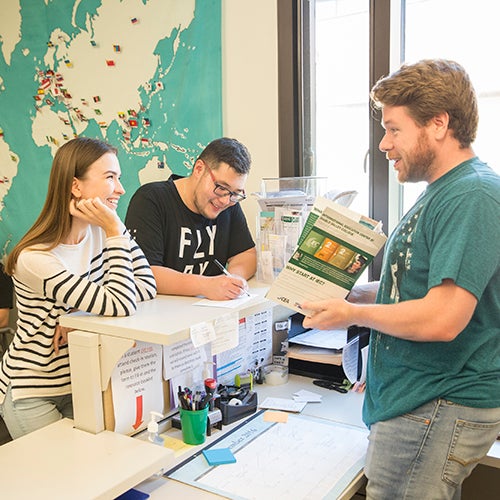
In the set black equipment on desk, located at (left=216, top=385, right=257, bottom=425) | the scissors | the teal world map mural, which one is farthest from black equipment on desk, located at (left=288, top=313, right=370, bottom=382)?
the teal world map mural

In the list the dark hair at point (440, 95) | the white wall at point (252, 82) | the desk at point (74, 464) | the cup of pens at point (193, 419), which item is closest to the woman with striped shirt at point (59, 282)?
the desk at point (74, 464)

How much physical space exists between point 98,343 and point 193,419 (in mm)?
339

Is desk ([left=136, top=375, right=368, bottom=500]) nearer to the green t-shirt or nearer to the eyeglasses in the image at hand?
the green t-shirt

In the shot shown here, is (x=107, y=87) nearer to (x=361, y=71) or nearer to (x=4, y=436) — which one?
(x=361, y=71)

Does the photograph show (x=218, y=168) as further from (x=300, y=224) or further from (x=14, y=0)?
(x=14, y=0)

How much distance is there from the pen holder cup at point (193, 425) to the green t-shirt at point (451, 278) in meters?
0.44

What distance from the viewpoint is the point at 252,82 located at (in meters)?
2.41

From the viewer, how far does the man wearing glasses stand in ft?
6.23

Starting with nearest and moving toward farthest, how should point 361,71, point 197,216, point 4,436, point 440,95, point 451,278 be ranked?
point 451,278 < point 440,95 < point 197,216 < point 361,71 < point 4,436

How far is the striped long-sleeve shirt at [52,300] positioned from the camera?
4.36 ft

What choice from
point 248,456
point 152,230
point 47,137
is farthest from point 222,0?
point 248,456

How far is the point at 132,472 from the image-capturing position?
1.12 m

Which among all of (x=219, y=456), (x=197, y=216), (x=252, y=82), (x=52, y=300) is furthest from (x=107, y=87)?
(x=219, y=456)

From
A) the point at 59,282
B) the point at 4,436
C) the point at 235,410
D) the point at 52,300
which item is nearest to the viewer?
the point at 59,282
